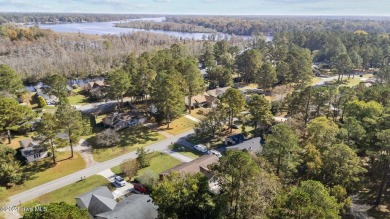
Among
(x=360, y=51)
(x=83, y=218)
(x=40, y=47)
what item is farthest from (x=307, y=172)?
(x=40, y=47)

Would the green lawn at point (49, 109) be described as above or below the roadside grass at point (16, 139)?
above

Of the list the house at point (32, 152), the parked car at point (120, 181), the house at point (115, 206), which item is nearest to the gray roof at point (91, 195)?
the house at point (115, 206)

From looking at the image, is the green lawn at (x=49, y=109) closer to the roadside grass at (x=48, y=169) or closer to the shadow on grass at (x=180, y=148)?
the roadside grass at (x=48, y=169)

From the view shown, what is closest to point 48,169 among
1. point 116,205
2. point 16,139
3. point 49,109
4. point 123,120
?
point 16,139

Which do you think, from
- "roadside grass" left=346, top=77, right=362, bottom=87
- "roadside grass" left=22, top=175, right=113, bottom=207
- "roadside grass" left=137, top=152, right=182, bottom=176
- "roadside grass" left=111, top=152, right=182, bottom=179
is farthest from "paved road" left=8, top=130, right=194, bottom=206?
"roadside grass" left=346, top=77, right=362, bottom=87

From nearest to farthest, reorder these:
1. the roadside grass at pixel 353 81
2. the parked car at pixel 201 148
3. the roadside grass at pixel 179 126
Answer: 1. the parked car at pixel 201 148
2. the roadside grass at pixel 179 126
3. the roadside grass at pixel 353 81

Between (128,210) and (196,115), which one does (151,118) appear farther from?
(128,210)

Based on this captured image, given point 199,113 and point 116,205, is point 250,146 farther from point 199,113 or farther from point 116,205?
point 199,113
